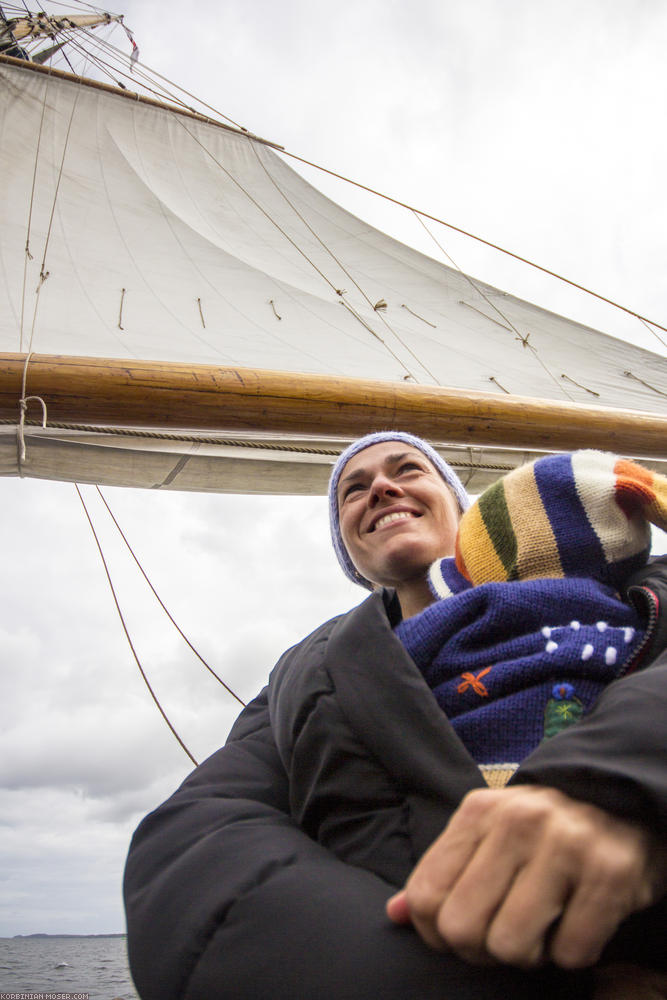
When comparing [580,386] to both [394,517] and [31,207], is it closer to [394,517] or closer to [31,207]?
[394,517]

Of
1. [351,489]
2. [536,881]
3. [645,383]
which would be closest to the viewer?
[536,881]

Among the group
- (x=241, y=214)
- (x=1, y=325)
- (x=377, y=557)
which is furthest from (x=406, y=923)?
(x=241, y=214)

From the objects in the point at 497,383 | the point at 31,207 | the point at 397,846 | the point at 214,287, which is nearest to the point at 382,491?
the point at 397,846

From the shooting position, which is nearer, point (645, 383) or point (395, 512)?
point (395, 512)

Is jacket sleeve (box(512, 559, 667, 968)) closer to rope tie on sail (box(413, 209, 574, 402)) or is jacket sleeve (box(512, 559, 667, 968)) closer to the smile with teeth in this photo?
the smile with teeth

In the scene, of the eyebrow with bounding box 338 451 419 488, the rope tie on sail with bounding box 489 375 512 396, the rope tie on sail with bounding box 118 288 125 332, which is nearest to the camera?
the eyebrow with bounding box 338 451 419 488

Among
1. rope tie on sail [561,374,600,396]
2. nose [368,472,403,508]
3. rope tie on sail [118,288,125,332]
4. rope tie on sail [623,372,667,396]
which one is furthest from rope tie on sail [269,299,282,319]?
nose [368,472,403,508]

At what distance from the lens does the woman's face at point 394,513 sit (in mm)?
1107

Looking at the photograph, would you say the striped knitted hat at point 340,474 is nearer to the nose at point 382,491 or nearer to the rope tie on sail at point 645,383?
the nose at point 382,491

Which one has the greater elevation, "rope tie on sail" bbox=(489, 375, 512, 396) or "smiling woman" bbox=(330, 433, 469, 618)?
"rope tie on sail" bbox=(489, 375, 512, 396)

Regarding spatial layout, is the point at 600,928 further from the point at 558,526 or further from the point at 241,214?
the point at 241,214

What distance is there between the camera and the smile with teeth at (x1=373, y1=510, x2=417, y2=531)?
3.71ft

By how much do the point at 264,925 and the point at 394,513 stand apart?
76 centimetres

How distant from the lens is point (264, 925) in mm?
468
